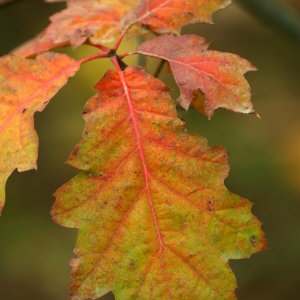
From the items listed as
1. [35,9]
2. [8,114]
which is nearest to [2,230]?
[35,9]

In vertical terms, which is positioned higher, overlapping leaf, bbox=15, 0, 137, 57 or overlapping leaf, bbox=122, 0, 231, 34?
overlapping leaf, bbox=122, 0, 231, 34

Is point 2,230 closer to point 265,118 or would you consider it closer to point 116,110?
point 265,118

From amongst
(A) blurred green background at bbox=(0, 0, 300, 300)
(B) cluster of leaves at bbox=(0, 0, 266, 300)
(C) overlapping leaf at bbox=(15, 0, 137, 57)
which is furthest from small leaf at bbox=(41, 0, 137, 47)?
(A) blurred green background at bbox=(0, 0, 300, 300)

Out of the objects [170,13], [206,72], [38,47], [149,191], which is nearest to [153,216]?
[149,191]

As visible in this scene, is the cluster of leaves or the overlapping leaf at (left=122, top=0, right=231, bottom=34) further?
the overlapping leaf at (left=122, top=0, right=231, bottom=34)

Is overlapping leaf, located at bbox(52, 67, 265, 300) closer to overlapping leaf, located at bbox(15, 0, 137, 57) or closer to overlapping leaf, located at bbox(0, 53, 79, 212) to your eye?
overlapping leaf, located at bbox(0, 53, 79, 212)

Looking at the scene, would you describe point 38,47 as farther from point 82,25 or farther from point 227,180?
point 227,180

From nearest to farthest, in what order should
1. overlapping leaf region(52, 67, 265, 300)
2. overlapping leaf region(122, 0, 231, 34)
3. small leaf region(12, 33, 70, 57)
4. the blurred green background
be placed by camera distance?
overlapping leaf region(52, 67, 265, 300), overlapping leaf region(122, 0, 231, 34), small leaf region(12, 33, 70, 57), the blurred green background
